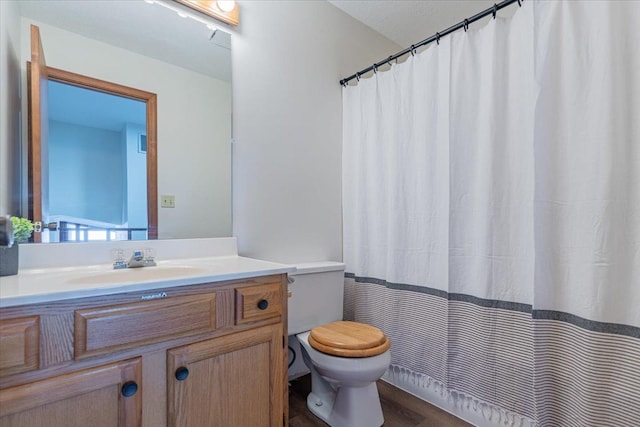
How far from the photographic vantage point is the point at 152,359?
34.1 inches

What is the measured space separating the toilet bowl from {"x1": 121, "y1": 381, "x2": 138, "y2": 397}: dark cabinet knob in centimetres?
75

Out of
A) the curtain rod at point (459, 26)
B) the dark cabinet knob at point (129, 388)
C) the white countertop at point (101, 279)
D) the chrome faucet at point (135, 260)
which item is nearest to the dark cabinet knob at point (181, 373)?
the dark cabinet knob at point (129, 388)

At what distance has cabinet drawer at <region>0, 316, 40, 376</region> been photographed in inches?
26.6

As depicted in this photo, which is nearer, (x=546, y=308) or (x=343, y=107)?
(x=546, y=308)

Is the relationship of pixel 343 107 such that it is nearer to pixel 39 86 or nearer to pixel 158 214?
pixel 158 214

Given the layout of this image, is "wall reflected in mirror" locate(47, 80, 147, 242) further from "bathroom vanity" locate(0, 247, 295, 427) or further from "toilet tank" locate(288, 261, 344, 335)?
"toilet tank" locate(288, 261, 344, 335)

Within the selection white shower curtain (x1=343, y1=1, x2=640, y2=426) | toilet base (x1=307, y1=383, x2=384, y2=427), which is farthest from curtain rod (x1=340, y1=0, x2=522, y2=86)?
toilet base (x1=307, y1=383, x2=384, y2=427)

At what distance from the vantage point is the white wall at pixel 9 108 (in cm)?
108

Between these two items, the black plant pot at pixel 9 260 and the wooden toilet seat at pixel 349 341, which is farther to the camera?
the wooden toilet seat at pixel 349 341

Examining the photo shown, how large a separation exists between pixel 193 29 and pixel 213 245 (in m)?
1.07

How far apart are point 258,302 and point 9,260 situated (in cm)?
80

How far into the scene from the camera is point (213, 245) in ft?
4.98

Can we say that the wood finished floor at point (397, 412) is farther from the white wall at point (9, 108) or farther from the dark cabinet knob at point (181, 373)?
the white wall at point (9, 108)

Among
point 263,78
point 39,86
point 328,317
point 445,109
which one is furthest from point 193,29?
point 328,317
